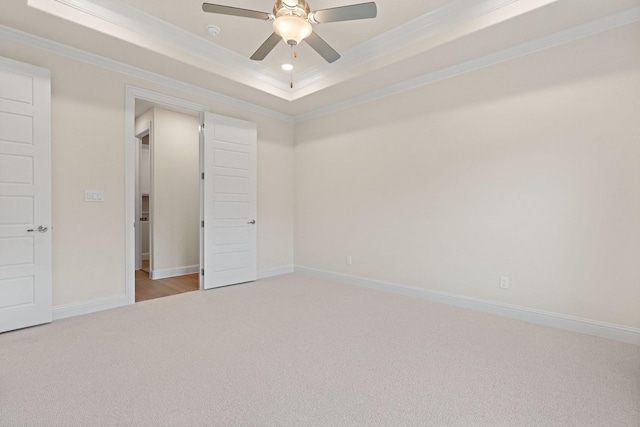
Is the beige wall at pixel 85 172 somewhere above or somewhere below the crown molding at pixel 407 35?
below

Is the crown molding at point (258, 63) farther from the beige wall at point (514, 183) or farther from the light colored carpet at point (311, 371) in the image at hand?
the light colored carpet at point (311, 371)

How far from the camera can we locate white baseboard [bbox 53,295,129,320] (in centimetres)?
312

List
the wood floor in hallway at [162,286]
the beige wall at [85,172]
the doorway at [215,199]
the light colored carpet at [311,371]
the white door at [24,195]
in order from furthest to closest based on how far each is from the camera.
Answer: the doorway at [215,199] < the wood floor in hallway at [162,286] < the beige wall at [85,172] < the white door at [24,195] < the light colored carpet at [311,371]

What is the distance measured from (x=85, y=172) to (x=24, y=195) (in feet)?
1.89

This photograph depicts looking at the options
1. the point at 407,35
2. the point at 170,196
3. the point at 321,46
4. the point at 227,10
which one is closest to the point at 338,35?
the point at 407,35

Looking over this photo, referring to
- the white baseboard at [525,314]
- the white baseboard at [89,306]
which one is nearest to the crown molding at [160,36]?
the white baseboard at [89,306]

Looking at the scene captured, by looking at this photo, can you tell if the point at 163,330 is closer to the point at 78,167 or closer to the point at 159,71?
the point at 78,167

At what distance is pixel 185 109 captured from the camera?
4.23m

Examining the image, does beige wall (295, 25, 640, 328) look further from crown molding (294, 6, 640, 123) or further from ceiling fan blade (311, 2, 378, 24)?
ceiling fan blade (311, 2, 378, 24)

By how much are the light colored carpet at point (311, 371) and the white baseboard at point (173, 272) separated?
5.90 feet

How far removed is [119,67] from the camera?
11.5 feet

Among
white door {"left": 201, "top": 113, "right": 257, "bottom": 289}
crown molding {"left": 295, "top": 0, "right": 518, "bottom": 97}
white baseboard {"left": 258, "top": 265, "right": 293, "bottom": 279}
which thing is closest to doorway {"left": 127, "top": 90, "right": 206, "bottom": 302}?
white door {"left": 201, "top": 113, "right": 257, "bottom": 289}

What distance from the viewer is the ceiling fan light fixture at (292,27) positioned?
2.38 metres

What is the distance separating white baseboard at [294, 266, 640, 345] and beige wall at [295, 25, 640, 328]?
64 millimetres
